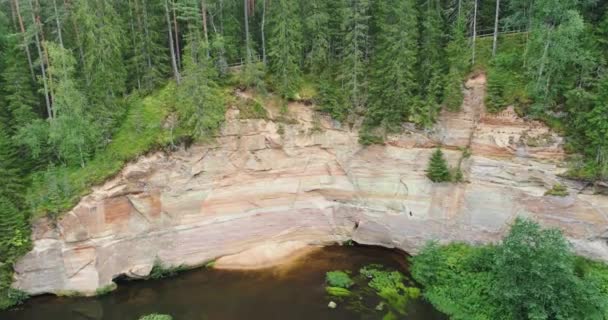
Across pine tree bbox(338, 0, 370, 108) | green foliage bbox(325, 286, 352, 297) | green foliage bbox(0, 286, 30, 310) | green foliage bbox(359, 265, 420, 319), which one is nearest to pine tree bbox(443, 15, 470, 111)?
pine tree bbox(338, 0, 370, 108)

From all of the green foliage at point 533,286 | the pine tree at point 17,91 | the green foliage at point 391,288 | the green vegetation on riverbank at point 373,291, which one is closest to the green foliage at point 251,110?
the green vegetation on riverbank at point 373,291

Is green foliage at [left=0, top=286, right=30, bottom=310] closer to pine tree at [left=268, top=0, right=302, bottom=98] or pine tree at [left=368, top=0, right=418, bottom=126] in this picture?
pine tree at [left=268, top=0, right=302, bottom=98]

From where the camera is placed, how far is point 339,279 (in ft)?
86.4

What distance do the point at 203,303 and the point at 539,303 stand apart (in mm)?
17854

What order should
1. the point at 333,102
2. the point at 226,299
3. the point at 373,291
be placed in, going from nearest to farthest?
the point at 226,299, the point at 373,291, the point at 333,102

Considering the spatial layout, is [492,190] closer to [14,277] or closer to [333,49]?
[333,49]

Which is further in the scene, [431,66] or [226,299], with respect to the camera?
[431,66]

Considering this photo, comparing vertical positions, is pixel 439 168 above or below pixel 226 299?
above

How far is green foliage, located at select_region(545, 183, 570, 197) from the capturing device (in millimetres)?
24422

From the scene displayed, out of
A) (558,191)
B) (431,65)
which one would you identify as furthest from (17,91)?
(558,191)

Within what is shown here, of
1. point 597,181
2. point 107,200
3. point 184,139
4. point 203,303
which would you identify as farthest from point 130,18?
point 597,181

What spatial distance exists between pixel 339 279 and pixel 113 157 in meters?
16.1

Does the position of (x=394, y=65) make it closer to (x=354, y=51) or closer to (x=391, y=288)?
(x=354, y=51)

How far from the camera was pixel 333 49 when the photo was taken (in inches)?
1265
